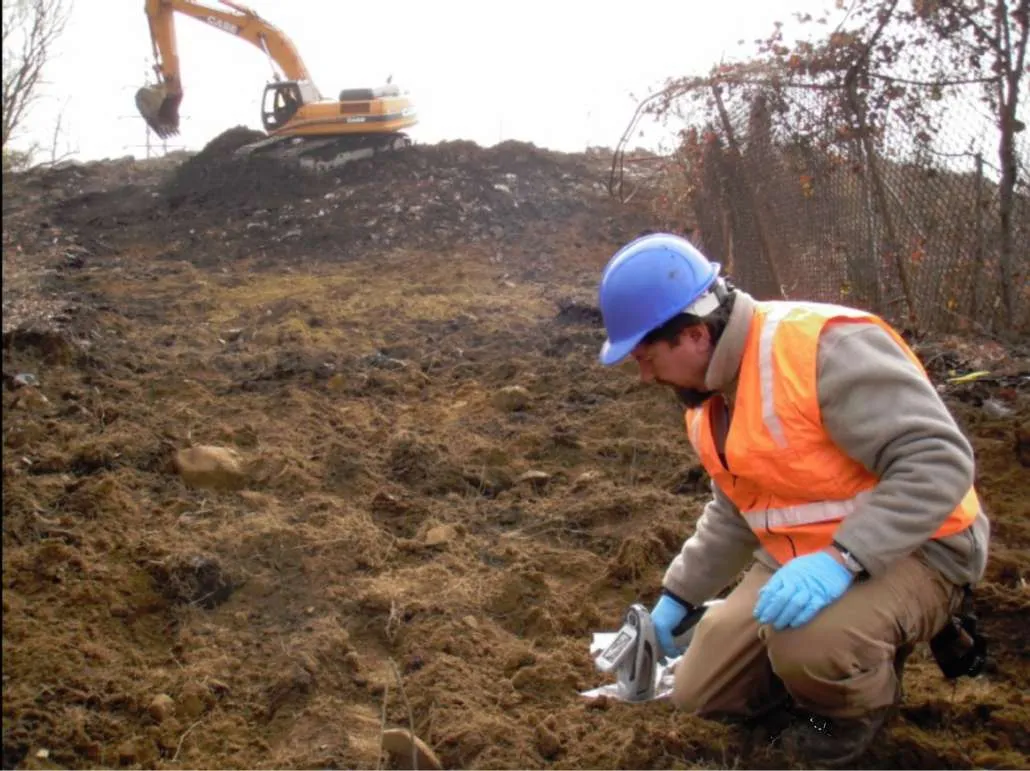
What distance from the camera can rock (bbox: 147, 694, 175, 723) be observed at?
2844mm

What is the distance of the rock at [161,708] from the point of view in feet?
9.33

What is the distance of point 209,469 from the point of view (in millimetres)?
4516

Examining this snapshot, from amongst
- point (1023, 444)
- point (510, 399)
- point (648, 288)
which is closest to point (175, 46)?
point (510, 399)

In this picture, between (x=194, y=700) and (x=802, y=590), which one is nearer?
(x=802, y=590)

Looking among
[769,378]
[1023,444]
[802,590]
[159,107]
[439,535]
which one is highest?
[159,107]

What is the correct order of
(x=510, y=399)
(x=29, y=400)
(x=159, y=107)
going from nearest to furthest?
1. (x=29, y=400)
2. (x=510, y=399)
3. (x=159, y=107)

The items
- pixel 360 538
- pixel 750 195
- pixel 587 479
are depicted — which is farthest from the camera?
pixel 750 195

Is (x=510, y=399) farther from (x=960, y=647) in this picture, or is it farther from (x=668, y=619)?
(x=960, y=647)

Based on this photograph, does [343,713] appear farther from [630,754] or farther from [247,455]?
[247,455]

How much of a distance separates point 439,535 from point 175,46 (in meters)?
12.5

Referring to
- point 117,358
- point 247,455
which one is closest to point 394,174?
point 117,358

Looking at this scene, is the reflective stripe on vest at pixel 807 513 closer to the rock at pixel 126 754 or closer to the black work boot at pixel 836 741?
the black work boot at pixel 836 741

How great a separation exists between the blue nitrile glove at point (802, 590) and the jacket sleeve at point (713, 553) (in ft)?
1.51

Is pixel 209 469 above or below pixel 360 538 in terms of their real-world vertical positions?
above
